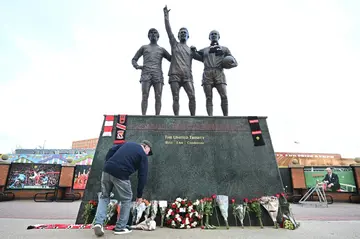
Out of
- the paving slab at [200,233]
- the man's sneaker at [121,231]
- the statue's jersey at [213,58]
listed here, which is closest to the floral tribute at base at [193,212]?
the paving slab at [200,233]

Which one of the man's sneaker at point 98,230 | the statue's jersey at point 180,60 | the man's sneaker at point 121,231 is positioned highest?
the statue's jersey at point 180,60

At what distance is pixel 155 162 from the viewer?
492cm

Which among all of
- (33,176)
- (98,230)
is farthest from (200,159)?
(33,176)

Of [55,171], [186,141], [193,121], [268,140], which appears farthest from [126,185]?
[55,171]

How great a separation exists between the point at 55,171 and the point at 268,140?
41.7 ft

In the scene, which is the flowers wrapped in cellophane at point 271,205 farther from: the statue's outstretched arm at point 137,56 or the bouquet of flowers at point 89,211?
the statue's outstretched arm at point 137,56

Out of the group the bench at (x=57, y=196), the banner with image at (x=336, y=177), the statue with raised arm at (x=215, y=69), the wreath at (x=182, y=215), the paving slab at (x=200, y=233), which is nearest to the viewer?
the paving slab at (x=200, y=233)

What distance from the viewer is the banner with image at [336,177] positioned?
12.1m

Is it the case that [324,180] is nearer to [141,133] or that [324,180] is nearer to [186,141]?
[186,141]

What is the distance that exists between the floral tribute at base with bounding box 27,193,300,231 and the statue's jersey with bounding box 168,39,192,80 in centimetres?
368

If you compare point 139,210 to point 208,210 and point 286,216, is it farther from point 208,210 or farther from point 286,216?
point 286,216

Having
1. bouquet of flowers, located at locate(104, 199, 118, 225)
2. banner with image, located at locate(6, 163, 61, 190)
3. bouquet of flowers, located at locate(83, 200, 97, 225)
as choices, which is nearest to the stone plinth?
bouquet of flowers, located at locate(83, 200, 97, 225)

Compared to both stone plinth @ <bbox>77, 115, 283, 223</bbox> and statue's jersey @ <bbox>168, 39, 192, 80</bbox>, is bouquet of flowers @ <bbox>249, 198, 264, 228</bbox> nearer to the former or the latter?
stone plinth @ <bbox>77, 115, 283, 223</bbox>

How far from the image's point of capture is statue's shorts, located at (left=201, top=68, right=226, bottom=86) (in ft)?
21.1
